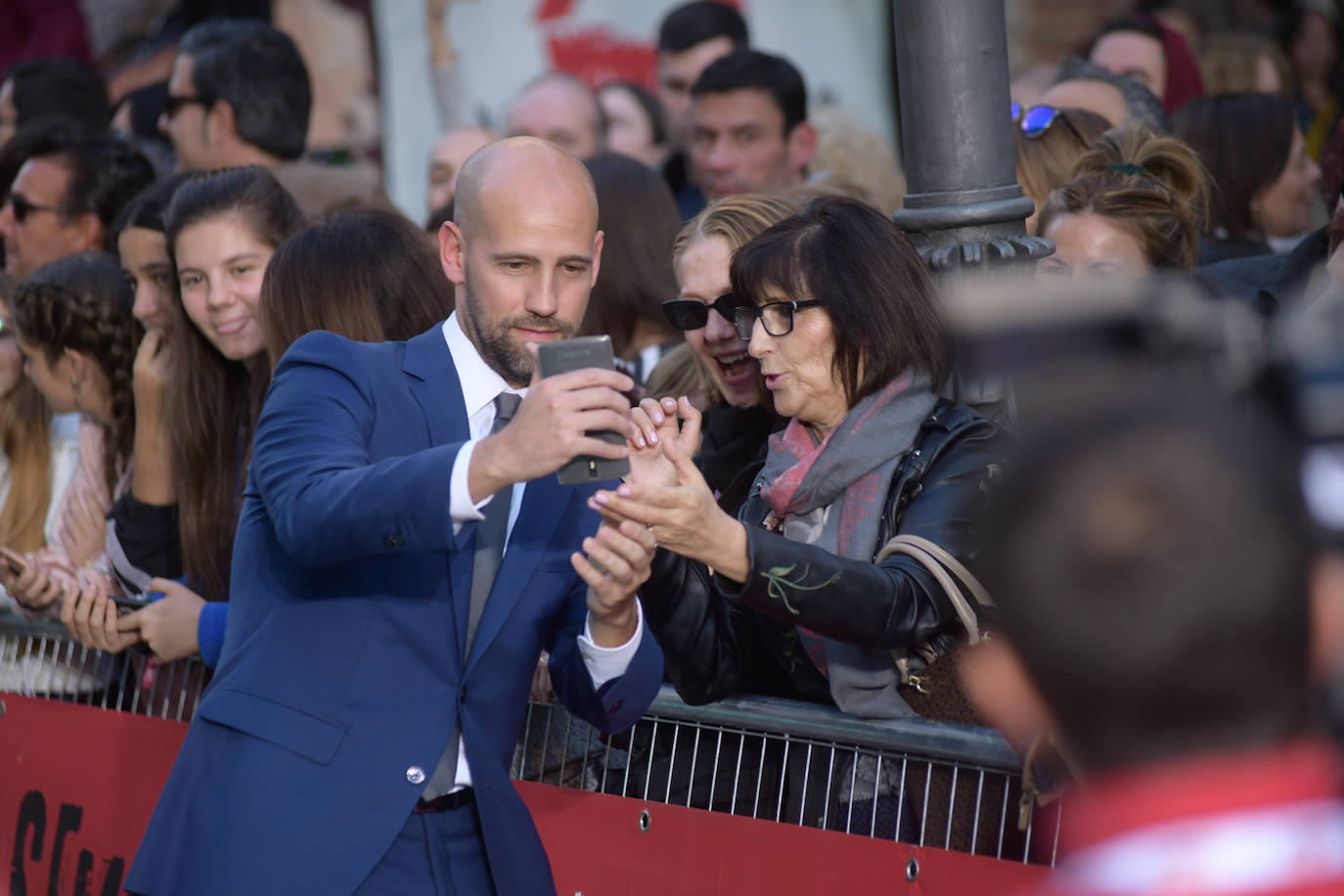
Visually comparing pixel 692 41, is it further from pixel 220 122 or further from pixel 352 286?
pixel 352 286

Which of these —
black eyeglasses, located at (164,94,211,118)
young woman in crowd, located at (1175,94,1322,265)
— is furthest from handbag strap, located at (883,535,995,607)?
black eyeglasses, located at (164,94,211,118)

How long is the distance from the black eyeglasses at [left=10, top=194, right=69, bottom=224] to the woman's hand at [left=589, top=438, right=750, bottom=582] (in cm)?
496

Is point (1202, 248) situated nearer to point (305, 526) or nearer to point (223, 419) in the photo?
point (223, 419)

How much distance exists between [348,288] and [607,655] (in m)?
1.37

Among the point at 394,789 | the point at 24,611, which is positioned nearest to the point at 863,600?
the point at 394,789

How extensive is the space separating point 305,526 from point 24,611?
267 cm

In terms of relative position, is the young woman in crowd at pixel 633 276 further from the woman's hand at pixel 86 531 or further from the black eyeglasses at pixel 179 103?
the black eyeglasses at pixel 179 103

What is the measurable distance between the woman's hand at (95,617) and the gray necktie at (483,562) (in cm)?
185

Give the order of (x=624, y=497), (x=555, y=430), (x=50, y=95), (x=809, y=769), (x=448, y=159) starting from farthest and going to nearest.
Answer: (x=50, y=95) → (x=448, y=159) → (x=809, y=769) → (x=624, y=497) → (x=555, y=430)

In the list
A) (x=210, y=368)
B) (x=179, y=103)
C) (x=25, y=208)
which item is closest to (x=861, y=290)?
(x=210, y=368)

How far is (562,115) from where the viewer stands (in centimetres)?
796

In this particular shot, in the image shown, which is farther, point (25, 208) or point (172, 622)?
point (25, 208)

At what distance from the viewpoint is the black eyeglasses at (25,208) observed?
714 cm

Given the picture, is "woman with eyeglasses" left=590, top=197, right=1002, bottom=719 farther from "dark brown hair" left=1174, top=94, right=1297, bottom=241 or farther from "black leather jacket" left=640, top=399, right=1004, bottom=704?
"dark brown hair" left=1174, top=94, right=1297, bottom=241
